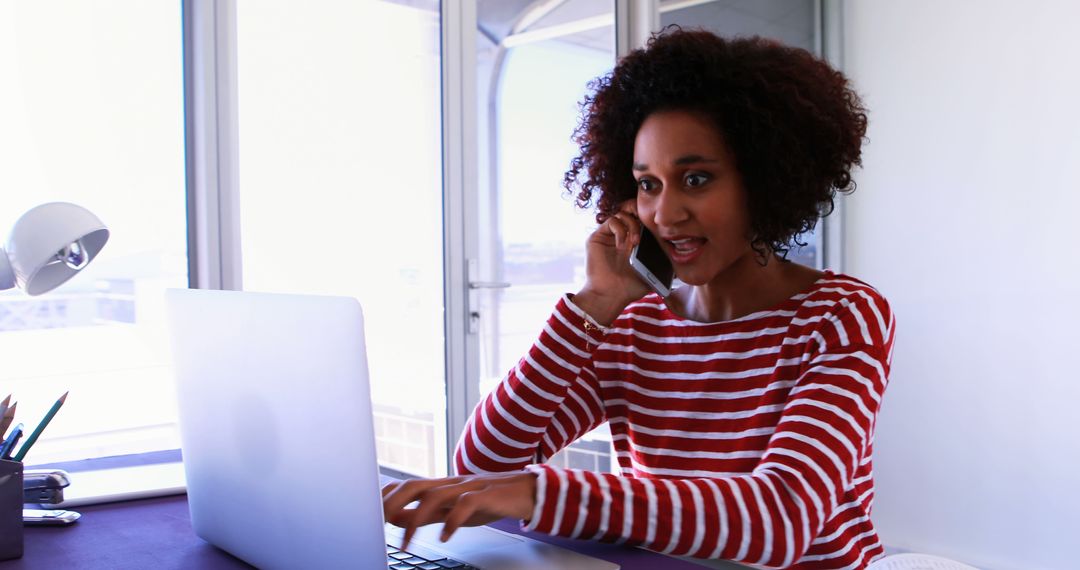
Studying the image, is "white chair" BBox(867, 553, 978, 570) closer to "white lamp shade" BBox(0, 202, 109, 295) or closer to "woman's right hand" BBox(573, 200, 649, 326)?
"woman's right hand" BBox(573, 200, 649, 326)

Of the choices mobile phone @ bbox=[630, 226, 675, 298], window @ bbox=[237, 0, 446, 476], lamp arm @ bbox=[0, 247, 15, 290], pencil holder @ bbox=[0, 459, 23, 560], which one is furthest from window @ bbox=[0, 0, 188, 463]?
mobile phone @ bbox=[630, 226, 675, 298]

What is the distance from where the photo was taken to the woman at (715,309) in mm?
1164

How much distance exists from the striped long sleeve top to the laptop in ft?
0.25

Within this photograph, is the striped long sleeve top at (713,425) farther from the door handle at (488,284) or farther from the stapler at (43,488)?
the door handle at (488,284)

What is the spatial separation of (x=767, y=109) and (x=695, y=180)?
0.43ft

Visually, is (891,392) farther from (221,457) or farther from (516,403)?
(221,457)

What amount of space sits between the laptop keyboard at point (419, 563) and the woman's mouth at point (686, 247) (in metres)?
0.56

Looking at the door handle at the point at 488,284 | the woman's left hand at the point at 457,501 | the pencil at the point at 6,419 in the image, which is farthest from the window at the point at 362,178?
the woman's left hand at the point at 457,501

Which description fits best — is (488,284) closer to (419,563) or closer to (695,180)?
(695,180)

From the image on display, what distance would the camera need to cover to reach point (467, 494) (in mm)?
808

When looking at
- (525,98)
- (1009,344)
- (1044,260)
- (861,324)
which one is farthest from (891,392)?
(861,324)

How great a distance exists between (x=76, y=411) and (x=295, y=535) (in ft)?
5.04

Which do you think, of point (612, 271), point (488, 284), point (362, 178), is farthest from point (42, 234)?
point (488, 284)

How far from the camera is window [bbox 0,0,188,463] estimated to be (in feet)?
6.65
